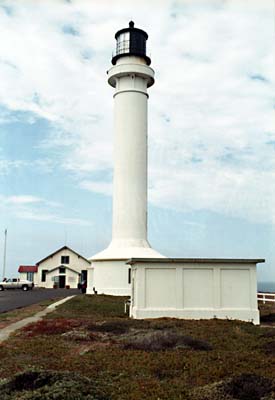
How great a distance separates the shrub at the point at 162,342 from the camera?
12484 millimetres

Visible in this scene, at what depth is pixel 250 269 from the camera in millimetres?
21547

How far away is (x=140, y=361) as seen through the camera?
34.7ft

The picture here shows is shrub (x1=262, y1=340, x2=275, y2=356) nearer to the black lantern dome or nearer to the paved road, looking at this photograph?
the paved road

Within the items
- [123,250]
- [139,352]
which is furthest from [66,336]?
[123,250]

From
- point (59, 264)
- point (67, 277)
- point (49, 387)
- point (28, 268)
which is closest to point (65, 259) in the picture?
point (59, 264)

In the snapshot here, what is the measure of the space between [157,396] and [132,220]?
27.0 m

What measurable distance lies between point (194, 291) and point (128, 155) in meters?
16.3

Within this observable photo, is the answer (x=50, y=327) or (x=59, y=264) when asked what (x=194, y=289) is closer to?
(x=50, y=327)

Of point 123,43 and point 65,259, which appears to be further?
point 65,259

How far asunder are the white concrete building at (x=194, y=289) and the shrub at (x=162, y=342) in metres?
7.23

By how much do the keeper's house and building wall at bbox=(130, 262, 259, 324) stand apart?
4164 cm

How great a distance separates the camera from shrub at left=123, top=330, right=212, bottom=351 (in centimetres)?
1248

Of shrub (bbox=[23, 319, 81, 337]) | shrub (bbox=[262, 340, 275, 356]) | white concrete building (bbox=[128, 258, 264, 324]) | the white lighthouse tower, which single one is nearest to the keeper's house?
the white lighthouse tower

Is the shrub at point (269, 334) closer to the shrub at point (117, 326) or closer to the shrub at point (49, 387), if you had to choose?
the shrub at point (117, 326)
